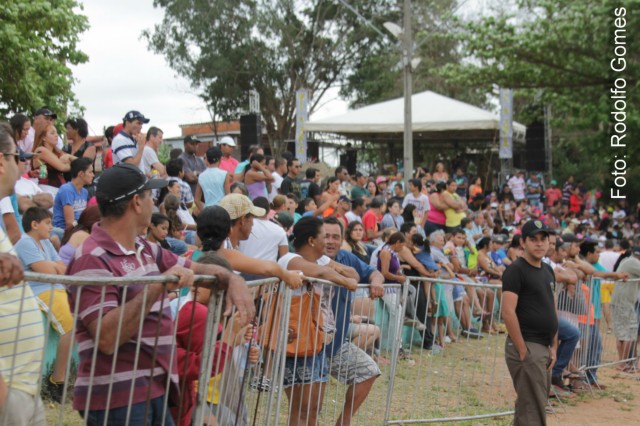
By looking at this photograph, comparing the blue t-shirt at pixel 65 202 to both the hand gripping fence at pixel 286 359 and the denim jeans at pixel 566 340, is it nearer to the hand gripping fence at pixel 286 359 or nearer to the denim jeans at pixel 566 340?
the hand gripping fence at pixel 286 359

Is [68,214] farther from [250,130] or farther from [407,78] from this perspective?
[250,130]

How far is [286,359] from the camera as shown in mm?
5770

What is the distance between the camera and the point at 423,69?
39125 mm

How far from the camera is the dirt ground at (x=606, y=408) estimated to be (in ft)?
29.0

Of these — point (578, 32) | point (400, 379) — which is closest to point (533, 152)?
point (578, 32)

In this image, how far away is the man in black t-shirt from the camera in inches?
269

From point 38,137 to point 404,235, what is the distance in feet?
17.0

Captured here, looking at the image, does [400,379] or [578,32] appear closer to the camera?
[400,379]

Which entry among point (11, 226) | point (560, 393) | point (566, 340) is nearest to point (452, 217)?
point (560, 393)

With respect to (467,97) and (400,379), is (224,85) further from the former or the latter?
(400,379)

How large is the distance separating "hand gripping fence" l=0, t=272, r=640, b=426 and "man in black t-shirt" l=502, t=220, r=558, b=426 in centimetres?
95

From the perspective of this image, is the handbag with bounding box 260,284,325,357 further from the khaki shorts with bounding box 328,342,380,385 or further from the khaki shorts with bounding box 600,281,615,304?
the khaki shorts with bounding box 600,281,615,304

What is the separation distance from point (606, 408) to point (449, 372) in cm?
219

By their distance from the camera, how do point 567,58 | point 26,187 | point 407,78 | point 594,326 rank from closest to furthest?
point 26,187 < point 594,326 < point 407,78 < point 567,58
